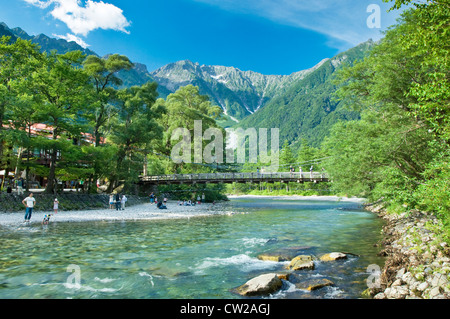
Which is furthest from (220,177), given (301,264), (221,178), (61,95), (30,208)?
(301,264)

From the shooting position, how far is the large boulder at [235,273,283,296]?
20.9 ft

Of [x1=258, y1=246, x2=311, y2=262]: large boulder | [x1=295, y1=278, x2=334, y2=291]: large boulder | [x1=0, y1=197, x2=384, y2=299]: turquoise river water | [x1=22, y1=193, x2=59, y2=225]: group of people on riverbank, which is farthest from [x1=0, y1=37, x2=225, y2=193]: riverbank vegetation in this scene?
[x1=295, y1=278, x2=334, y2=291]: large boulder

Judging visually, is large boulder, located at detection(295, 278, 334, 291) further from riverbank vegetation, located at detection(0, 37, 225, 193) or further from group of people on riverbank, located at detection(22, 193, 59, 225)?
riverbank vegetation, located at detection(0, 37, 225, 193)

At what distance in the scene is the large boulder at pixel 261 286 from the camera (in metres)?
6.38

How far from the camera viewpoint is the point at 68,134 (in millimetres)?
24312

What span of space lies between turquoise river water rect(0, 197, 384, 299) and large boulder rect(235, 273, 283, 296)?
170mm

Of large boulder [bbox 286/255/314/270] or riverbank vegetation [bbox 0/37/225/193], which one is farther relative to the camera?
riverbank vegetation [bbox 0/37/225/193]

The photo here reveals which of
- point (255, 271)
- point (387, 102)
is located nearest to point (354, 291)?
point (255, 271)

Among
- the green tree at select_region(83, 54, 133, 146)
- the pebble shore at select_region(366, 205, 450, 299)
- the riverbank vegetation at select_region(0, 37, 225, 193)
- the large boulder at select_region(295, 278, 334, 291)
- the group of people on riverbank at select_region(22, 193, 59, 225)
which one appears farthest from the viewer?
the green tree at select_region(83, 54, 133, 146)

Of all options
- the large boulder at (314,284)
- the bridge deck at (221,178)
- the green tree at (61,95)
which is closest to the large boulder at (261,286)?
the large boulder at (314,284)

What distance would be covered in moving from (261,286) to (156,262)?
4001mm

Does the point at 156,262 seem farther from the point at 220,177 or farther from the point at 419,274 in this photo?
the point at 220,177

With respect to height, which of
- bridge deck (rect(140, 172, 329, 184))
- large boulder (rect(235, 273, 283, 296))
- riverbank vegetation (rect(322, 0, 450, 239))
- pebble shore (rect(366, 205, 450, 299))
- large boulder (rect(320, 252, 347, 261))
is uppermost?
riverbank vegetation (rect(322, 0, 450, 239))
